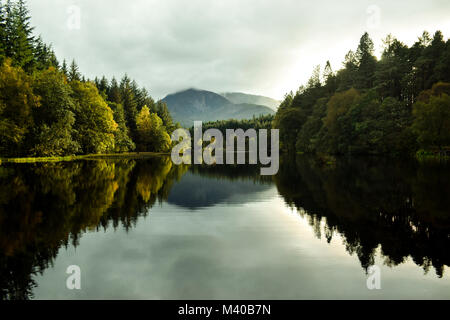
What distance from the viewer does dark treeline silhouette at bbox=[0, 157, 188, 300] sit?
729cm

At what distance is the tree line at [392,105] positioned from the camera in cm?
5216

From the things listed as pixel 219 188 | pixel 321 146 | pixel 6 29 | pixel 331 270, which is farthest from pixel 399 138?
pixel 6 29

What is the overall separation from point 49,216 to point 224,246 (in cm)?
771

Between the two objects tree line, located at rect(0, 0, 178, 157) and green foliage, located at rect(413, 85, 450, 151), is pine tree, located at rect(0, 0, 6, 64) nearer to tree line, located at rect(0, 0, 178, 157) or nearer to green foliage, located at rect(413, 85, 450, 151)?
tree line, located at rect(0, 0, 178, 157)

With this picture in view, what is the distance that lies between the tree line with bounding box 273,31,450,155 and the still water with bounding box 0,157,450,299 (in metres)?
42.0

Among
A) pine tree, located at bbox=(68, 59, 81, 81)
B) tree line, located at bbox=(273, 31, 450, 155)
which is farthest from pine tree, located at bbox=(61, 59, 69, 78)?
tree line, located at bbox=(273, 31, 450, 155)

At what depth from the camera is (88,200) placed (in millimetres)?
16172

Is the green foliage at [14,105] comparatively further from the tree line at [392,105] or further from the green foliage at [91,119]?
the tree line at [392,105]

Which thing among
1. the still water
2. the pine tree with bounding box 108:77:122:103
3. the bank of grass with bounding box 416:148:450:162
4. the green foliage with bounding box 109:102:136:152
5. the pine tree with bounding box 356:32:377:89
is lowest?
the still water

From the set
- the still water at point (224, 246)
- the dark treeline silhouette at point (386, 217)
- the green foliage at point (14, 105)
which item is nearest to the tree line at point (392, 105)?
the dark treeline silhouette at point (386, 217)

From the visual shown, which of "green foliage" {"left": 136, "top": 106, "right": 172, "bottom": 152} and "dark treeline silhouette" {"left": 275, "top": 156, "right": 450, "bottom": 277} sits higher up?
"green foliage" {"left": 136, "top": 106, "right": 172, "bottom": 152}

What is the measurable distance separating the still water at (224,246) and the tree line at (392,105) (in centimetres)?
4198

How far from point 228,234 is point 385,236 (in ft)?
17.1
